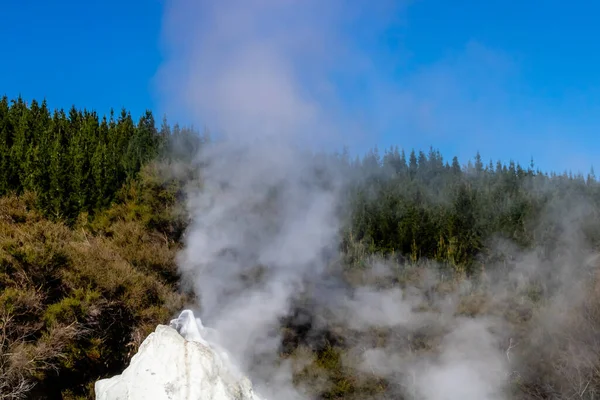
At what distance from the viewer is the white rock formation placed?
6.31 m

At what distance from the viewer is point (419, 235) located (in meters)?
20.8

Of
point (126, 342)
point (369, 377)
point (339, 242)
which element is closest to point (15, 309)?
point (126, 342)

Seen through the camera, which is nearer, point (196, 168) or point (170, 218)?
point (196, 168)

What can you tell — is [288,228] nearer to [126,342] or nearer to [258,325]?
[258,325]

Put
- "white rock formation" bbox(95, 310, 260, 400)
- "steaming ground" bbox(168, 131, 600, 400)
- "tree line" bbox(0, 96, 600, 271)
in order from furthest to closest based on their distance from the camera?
"tree line" bbox(0, 96, 600, 271) < "steaming ground" bbox(168, 131, 600, 400) < "white rock formation" bbox(95, 310, 260, 400)

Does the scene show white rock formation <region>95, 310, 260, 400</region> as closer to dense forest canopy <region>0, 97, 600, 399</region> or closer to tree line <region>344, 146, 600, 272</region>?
dense forest canopy <region>0, 97, 600, 399</region>

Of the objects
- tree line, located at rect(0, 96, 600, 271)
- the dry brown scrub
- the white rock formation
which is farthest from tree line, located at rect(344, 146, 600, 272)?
the white rock formation

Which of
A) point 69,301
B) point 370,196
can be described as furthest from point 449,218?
point 69,301

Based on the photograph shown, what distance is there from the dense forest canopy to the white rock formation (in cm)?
458

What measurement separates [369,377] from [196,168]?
851cm

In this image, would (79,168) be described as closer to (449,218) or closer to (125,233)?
(125,233)

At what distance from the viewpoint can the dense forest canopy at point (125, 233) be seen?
39.2 feet

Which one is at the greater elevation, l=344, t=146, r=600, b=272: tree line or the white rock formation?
l=344, t=146, r=600, b=272: tree line

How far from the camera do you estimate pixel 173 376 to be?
6383mm
